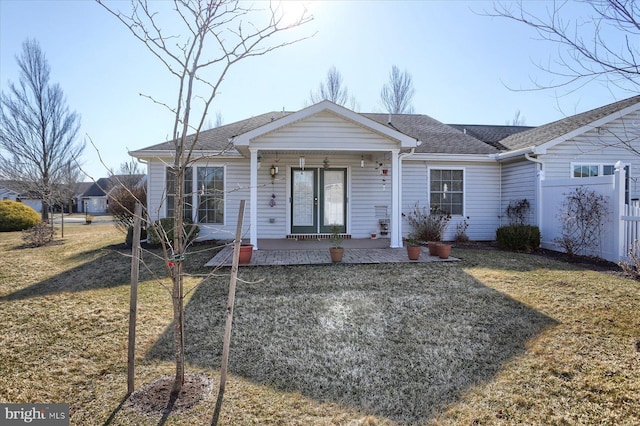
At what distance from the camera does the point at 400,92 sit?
27234 millimetres

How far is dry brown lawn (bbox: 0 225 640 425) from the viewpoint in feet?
9.09

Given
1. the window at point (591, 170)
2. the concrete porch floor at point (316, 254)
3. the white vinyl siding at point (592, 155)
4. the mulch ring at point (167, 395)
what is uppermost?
the white vinyl siding at point (592, 155)

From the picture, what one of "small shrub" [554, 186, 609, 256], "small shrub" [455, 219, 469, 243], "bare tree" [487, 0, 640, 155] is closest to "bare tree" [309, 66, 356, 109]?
"small shrub" [455, 219, 469, 243]

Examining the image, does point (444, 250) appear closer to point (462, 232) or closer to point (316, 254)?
point (316, 254)

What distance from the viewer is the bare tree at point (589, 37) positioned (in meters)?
3.06

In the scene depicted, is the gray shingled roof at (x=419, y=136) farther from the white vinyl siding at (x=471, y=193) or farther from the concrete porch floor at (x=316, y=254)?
the concrete porch floor at (x=316, y=254)

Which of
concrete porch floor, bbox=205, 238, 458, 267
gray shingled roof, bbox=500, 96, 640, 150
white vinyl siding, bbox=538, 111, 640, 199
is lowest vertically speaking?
concrete porch floor, bbox=205, 238, 458, 267

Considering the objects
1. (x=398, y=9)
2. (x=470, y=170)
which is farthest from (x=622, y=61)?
(x=470, y=170)

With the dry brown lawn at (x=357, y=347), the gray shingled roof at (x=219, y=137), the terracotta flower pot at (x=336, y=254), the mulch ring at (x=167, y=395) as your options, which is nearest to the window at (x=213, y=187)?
the gray shingled roof at (x=219, y=137)

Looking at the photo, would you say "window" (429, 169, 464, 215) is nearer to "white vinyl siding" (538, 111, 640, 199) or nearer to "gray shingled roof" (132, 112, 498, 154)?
"gray shingled roof" (132, 112, 498, 154)

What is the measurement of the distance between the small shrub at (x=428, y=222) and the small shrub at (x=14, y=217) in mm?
17186

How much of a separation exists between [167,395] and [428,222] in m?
9.36

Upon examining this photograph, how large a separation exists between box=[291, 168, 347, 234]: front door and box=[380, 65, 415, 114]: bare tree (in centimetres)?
1792

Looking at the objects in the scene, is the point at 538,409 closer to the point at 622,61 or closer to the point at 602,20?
the point at 622,61
